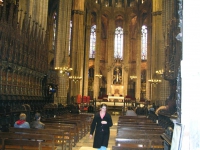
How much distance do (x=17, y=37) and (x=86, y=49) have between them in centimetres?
2697

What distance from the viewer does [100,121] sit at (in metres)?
5.93

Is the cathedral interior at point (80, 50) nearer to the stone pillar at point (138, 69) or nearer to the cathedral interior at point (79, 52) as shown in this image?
the cathedral interior at point (79, 52)

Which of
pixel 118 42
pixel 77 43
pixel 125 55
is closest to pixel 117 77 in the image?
pixel 125 55

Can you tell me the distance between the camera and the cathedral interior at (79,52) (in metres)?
12.5

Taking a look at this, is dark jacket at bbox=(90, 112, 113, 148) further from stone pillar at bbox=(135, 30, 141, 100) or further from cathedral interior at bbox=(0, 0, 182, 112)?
stone pillar at bbox=(135, 30, 141, 100)

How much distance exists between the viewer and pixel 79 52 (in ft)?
109

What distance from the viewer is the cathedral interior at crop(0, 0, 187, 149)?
12.5 meters

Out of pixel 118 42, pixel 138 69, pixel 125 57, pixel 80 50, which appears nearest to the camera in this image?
pixel 80 50
